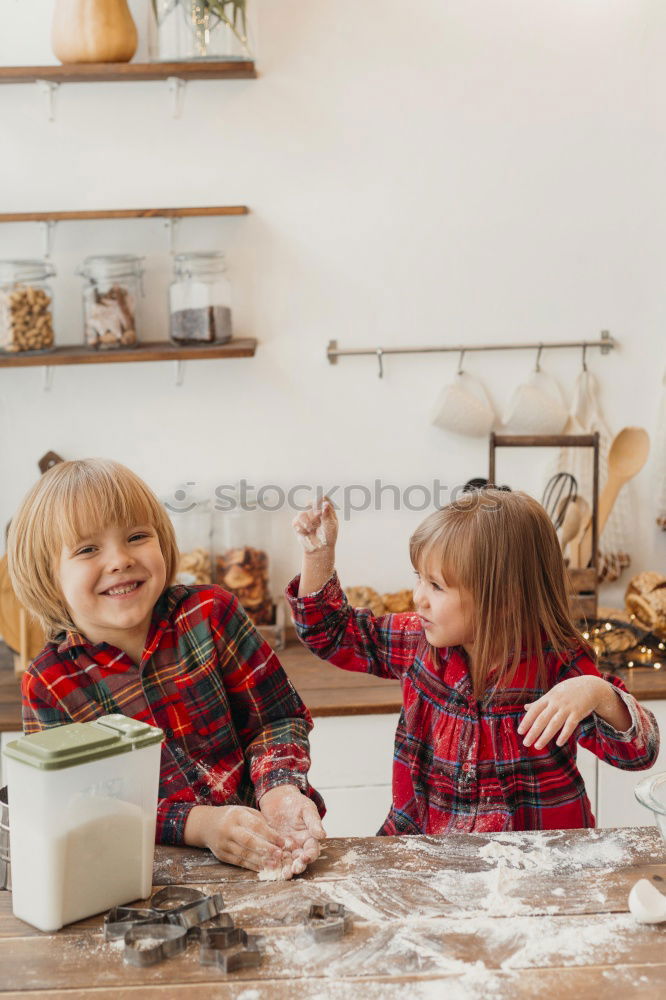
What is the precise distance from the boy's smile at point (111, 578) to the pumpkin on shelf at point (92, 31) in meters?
1.20

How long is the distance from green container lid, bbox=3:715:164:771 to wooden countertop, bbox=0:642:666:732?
1.00 meters

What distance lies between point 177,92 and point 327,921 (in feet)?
5.75

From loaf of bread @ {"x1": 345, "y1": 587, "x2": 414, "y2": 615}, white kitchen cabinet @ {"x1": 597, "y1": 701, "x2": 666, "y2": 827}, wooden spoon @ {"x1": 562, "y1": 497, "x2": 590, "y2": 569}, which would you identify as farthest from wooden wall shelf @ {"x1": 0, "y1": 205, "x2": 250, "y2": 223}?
white kitchen cabinet @ {"x1": 597, "y1": 701, "x2": 666, "y2": 827}

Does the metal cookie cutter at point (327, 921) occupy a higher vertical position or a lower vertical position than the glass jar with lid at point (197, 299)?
lower

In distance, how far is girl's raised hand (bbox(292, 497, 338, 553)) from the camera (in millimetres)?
1362

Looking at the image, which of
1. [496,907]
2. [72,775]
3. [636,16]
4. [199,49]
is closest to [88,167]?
[199,49]

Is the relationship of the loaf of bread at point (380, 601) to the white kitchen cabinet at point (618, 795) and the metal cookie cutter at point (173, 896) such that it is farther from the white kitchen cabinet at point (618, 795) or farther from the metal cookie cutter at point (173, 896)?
the metal cookie cutter at point (173, 896)

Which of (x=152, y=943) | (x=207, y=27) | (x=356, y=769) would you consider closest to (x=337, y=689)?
(x=356, y=769)

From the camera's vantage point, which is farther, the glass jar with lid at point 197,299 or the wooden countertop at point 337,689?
the glass jar with lid at point 197,299

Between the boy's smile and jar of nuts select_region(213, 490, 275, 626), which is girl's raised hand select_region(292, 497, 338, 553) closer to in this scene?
the boy's smile

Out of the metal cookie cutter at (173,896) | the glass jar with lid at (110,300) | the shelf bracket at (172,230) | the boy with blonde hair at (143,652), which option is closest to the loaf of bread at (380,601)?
the glass jar with lid at (110,300)

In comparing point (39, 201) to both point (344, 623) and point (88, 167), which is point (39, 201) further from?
point (344, 623)

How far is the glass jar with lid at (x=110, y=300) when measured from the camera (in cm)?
217

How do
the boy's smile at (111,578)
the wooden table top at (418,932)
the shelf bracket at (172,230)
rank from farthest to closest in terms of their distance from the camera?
the shelf bracket at (172,230) < the boy's smile at (111,578) < the wooden table top at (418,932)
